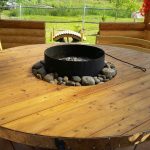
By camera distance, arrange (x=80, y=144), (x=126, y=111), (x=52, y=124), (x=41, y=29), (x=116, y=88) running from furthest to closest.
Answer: (x=41, y=29)
(x=116, y=88)
(x=126, y=111)
(x=52, y=124)
(x=80, y=144)

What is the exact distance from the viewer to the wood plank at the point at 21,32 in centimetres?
459

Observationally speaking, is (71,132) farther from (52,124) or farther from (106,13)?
(106,13)

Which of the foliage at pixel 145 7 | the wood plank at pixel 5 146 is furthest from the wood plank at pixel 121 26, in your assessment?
the wood plank at pixel 5 146

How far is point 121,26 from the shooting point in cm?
456

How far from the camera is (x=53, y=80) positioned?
1.96 metres

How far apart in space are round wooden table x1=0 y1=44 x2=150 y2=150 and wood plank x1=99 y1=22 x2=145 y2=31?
2.37 m

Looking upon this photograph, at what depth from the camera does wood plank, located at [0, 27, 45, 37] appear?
15.1 feet

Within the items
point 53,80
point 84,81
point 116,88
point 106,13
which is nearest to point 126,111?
point 116,88

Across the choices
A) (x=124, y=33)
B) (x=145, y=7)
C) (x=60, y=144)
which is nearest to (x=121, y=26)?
(x=124, y=33)

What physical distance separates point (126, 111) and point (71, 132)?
392 millimetres

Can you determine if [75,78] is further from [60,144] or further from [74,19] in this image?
[74,19]

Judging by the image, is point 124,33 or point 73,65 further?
point 124,33

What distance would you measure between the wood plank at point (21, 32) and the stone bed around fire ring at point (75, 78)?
2496 mm

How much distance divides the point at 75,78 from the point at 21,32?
9.68ft
